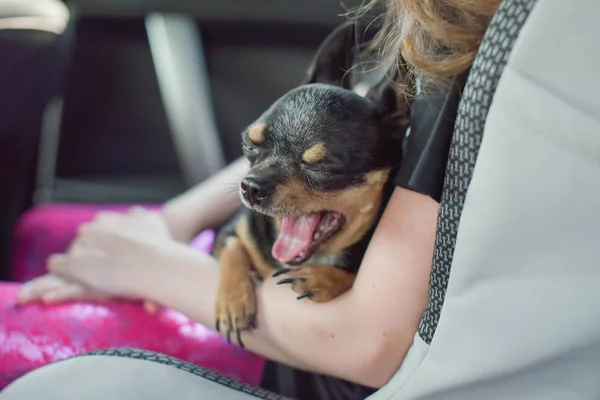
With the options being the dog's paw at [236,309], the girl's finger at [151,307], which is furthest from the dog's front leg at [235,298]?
the girl's finger at [151,307]

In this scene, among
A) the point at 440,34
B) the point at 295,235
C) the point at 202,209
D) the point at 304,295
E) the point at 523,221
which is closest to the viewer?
the point at 523,221

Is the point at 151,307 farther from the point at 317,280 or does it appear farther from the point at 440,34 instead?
the point at 440,34

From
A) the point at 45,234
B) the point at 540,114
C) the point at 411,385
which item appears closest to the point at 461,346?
the point at 411,385

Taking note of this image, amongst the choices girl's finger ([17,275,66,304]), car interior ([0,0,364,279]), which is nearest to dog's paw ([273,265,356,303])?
girl's finger ([17,275,66,304])

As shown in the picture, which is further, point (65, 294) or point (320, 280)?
point (65, 294)

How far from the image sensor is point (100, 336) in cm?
92

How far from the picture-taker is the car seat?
1.82 feet

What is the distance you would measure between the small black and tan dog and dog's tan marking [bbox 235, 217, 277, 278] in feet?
0.13

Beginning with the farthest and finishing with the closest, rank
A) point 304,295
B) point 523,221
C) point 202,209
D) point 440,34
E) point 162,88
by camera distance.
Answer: point 162,88, point 202,209, point 304,295, point 440,34, point 523,221

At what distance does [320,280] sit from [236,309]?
0.40 feet

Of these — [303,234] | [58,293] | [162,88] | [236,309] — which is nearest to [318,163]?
[303,234]

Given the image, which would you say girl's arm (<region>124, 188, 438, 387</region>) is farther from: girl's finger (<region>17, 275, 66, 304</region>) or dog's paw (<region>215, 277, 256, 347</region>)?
girl's finger (<region>17, 275, 66, 304</region>)

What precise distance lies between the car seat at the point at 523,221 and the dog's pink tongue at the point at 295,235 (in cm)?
32

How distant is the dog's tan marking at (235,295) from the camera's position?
92 cm
